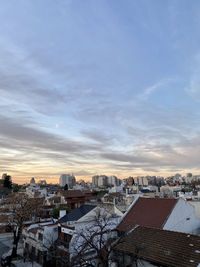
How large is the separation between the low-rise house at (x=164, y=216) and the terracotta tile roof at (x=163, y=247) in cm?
696

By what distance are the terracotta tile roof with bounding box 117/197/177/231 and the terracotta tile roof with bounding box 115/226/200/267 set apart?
6.93 metres

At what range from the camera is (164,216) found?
3562cm

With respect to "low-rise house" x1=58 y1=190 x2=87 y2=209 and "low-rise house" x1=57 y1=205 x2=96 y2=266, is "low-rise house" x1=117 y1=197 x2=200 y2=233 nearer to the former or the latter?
"low-rise house" x1=57 y1=205 x2=96 y2=266

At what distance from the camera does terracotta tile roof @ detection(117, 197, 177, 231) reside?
3567 cm

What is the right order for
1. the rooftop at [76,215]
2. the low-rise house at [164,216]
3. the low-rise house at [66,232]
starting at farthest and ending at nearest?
the rooftop at [76,215], the low-rise house at [164,216], the low-rise house at [66,232]

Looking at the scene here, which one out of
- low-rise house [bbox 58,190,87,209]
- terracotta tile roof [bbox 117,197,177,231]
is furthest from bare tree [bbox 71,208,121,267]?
low-rise house [bbox 58,190,87,209]

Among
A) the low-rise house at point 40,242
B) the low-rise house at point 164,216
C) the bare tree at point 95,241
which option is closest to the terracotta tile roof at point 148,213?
the low-rise house at point 164,216

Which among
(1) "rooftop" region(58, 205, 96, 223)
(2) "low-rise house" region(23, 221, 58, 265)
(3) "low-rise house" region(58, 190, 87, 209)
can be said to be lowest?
(2) "low-rise house" region(23, 221, 58, 265)

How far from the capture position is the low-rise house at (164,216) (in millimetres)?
35375

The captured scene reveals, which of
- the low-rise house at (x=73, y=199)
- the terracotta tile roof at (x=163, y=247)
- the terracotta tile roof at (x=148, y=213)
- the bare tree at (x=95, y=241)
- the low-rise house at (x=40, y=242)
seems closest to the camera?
the terracotta tile roof at (x=163, y=247)

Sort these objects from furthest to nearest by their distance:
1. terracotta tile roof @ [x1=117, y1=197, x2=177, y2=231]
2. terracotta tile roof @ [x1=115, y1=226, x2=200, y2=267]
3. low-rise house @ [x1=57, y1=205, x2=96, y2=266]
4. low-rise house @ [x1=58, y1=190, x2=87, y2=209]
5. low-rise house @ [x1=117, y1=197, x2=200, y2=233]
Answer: low-rise house @ [x1=58, y1=190, x2=87, y2=209], terracotta tile roof @ [x1=117, y1=197, x2=177, y2=231], low-rise house @ [x1=117, y1=197, x2=200, y2=233], low-rise house @ [x1=57, y1=205, x2=96, y2=266], terracotta tile roof @ [x1=115, y1=226, x2=200, y2=267]

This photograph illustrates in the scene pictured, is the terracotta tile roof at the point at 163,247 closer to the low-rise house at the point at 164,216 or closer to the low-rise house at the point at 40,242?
the low-rise house at the point at 164,216

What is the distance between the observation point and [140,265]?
25141 millimetres

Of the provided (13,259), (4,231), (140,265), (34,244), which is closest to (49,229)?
(34,244)
